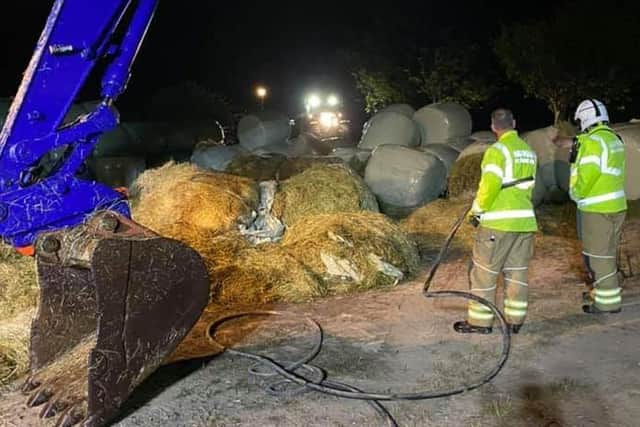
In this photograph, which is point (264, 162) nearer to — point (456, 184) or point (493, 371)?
point (456, 184)

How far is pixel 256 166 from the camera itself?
40.1 feet

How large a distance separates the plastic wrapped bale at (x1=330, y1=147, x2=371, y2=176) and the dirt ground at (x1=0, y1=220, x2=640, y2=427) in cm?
574

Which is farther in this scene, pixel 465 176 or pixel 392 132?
pixel 392 132

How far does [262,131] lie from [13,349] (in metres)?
10.2

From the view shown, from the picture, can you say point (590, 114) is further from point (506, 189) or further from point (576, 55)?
point (576, 55)

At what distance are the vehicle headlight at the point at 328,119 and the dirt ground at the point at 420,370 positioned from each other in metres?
18.6

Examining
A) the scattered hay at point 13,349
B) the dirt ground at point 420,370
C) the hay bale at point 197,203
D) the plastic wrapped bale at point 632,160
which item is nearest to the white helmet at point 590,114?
the dirt ground at point 420,370

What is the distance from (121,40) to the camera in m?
4.52

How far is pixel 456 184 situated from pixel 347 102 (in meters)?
26.8

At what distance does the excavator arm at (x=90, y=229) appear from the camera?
3.92m

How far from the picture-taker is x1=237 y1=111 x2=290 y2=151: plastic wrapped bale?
1517 cm

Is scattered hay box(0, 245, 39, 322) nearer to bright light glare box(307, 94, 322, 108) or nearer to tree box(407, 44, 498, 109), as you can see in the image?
tree box(407, 44, 498, 109)

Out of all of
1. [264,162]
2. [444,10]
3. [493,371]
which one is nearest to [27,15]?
[444,10]

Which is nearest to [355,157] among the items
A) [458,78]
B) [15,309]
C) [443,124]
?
[443,124]
